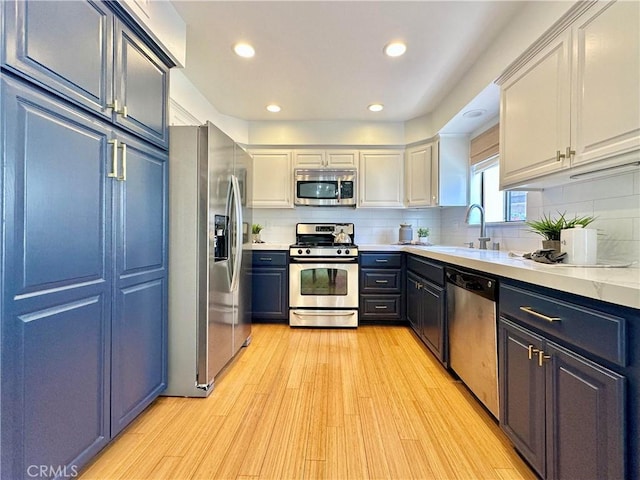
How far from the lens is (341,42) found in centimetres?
216

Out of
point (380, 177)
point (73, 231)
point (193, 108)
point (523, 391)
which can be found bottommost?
point (523, 391)

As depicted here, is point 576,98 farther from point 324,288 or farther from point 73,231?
point 324,288

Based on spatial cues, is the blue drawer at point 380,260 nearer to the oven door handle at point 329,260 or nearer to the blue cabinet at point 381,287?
the blue cabinet at point 381,287

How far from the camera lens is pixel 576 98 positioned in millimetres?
1421

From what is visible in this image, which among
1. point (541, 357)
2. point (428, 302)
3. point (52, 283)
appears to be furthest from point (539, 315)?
point (52, 283)

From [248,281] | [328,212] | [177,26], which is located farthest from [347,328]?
[177,26]

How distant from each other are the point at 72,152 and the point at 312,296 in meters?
2.57

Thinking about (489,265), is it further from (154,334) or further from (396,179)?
(396,179)

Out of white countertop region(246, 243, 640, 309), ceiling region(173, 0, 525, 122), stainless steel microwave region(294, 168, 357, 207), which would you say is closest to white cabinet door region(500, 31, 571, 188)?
ceiling region(173, 0, 525, 122)

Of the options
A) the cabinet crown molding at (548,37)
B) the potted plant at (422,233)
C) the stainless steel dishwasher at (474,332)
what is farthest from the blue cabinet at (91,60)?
the potted plant at (422,233)

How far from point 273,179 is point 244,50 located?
1669 millimetres

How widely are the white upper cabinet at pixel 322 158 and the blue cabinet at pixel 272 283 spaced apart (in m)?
1.23

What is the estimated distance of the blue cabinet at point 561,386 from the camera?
0.86 m

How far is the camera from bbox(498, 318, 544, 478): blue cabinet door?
1.17 metres
